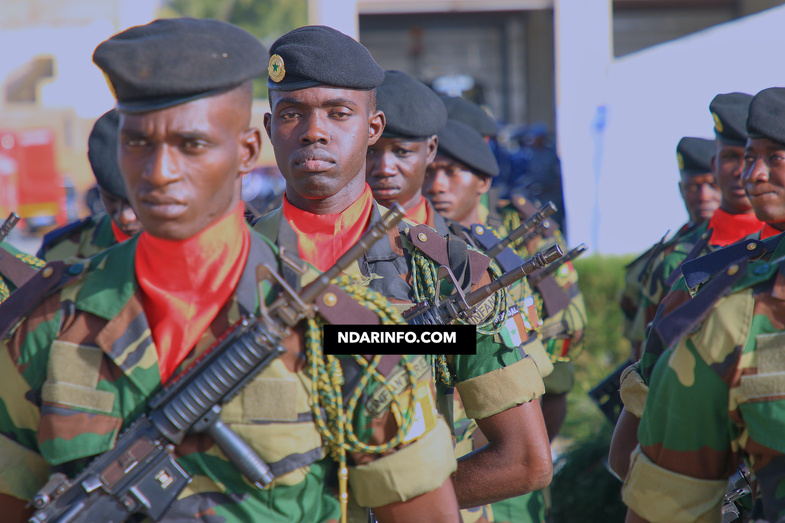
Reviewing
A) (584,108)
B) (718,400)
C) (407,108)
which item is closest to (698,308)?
(718,400)

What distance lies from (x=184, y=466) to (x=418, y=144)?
201 centimetres

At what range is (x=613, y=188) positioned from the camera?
35.1 feet

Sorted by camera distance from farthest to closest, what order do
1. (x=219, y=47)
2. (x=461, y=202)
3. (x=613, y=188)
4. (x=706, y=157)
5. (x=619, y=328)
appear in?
(x=613, y=188) < (x=619, y=328) < (x=706, y=157) < (x=461, y=202) < (x=219, y=47)

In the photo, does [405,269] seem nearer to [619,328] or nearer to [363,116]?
[363,116]

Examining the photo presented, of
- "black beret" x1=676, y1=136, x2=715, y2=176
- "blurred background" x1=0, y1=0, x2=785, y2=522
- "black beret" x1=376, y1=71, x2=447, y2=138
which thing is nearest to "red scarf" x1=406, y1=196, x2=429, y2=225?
"black beret" x1=376, y1=71, x2=447, y2=138

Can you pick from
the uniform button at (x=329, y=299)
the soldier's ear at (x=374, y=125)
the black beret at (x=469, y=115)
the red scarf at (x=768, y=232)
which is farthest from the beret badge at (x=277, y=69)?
the black beret at (x=469, y=115)

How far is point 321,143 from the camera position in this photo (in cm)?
261

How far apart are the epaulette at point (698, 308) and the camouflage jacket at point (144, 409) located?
0.58m

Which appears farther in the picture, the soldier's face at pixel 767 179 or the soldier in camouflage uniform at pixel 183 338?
the soldier's face at pixel 767 179

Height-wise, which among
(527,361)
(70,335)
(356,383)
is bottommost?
(527,361)

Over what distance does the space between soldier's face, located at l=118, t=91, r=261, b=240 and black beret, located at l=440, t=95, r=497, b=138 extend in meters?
3.41

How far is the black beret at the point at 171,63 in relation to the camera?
1778 mm

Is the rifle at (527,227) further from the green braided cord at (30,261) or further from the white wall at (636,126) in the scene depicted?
the white wall at (636,126)

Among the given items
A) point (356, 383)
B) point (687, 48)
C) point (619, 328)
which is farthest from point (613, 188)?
point (356, 383)
